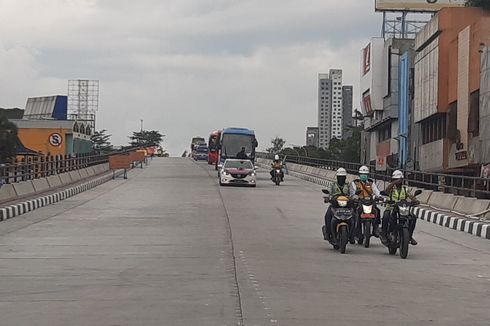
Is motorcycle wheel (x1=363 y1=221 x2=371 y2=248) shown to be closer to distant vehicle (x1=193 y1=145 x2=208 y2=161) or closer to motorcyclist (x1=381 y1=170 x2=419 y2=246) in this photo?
motorcyclist (x1=381 y1=170 x2=419 y2=246)

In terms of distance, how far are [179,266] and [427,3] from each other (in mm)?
49740

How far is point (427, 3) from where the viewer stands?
189ft

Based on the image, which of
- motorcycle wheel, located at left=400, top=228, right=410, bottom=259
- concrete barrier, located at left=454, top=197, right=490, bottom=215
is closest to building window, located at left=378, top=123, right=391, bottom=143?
concrete barrier, located at left=454, top=197, right=490, bottom=215

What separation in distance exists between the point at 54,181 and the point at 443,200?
16.5 metres

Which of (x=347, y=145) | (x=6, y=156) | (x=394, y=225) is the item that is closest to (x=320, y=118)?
(x=347, y=145)

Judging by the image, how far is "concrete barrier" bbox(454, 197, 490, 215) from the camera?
70.0ft

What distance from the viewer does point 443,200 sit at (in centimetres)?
2519

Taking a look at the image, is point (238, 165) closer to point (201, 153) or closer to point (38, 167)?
point (38, 167)

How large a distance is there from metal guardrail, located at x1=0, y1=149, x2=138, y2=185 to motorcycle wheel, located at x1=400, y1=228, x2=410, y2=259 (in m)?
15.4

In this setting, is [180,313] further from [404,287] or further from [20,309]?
[404,287]

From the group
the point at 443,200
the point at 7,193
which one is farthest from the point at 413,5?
the point at 7,193

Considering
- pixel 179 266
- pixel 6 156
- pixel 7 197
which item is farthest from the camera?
pixel 6 156

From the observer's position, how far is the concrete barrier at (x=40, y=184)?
1172 inches

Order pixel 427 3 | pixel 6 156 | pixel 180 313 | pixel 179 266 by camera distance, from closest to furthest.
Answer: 1. pixel 180 313
2. pixel 179 266
3. pixel 6 156
4. pixel 427 3
